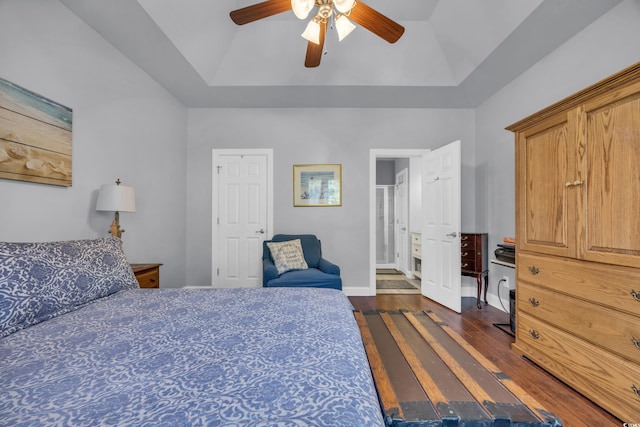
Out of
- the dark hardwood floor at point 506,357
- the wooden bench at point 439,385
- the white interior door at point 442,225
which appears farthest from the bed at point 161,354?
the white interior door at point 442,225

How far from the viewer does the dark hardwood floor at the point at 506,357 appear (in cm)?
157

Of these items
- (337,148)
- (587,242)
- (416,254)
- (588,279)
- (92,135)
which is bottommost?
(416,254)

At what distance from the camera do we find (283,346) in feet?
3.09

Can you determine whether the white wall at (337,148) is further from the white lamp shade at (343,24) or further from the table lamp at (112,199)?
the white lamp shade at (343,24)

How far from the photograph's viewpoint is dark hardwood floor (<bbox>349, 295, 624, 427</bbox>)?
5.15 feet

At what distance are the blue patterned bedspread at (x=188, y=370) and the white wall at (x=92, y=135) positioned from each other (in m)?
1.24

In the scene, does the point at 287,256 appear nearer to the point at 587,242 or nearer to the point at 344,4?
the point at 344,4

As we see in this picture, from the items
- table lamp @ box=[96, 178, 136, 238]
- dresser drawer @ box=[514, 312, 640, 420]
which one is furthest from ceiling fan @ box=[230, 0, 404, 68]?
dresser drawer @ box=[514, 312, 640, 420]

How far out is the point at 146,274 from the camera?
235 cm

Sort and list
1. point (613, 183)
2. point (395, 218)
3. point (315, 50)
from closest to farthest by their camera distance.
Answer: point (613, 183), point (315, 50), point (395, 218)

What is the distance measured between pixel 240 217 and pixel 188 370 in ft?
10.7

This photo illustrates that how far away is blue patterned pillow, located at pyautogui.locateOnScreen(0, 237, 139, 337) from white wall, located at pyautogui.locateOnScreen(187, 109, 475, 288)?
7.74 ft

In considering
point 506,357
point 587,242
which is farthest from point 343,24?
point 506,357

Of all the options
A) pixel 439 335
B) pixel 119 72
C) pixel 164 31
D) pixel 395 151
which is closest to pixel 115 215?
pixel 119 72
